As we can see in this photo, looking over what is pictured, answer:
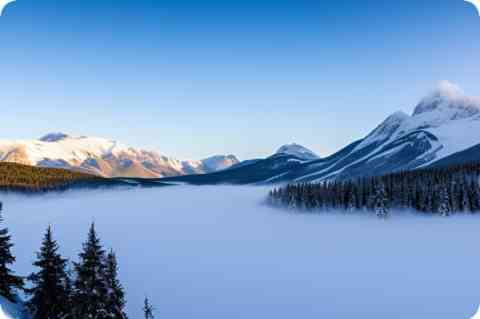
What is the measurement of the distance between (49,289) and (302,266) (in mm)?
50863

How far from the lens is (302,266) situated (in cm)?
6581

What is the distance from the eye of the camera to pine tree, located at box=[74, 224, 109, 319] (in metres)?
20.5

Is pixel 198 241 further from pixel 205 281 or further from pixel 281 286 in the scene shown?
pixel 281 286

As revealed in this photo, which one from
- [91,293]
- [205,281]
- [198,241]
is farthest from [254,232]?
[91,293]

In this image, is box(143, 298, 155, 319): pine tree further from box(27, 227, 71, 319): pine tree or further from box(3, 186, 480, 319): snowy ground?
box(27, 227, 71, 319): pine tree

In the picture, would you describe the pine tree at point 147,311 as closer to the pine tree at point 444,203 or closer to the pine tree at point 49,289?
the pine tree at point 49,289

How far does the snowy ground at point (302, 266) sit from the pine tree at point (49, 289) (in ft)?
82.7

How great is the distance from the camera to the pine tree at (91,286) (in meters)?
20.5

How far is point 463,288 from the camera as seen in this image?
159 ft

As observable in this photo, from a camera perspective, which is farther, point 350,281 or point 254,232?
point 254,232

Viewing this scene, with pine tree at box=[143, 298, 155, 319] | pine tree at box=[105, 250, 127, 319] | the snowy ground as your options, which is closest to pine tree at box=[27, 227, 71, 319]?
pine tree at box=[105, 250, 127, 319]

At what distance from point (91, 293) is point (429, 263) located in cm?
5765

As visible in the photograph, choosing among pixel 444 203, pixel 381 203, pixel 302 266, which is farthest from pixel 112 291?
pixel 444 203

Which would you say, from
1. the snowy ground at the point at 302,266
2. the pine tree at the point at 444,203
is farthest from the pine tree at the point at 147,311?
the pine tree at the point at 444,203
